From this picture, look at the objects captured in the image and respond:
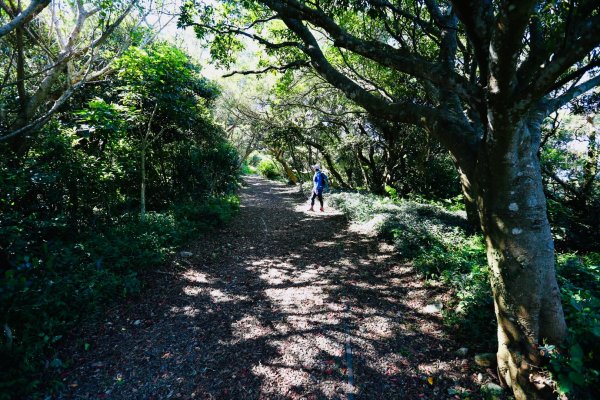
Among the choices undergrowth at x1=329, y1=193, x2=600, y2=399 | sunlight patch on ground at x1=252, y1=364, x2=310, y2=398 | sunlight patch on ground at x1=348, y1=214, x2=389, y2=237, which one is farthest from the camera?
sunlight patch on ground at x1=348, y1=214, x2=389, y2=237

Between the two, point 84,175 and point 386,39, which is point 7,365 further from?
point 386,39

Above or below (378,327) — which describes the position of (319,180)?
above

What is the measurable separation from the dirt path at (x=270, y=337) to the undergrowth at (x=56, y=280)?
0.30m

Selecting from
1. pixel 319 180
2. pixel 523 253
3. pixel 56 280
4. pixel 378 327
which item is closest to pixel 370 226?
pixel 319 180

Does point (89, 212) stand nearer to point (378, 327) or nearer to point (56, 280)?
point (56, 280)

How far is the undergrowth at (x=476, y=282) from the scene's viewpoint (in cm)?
216

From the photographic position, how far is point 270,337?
3.65 meters

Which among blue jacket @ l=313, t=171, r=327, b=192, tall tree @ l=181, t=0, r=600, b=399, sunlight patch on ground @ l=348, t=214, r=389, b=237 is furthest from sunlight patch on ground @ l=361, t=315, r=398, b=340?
blue jacket @ l=313, t=171, r=327, b=192

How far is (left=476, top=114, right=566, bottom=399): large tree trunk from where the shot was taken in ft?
7.73

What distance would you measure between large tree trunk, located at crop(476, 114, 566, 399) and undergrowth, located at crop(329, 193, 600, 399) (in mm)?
167

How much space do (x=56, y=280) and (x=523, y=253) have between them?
17.3 ft

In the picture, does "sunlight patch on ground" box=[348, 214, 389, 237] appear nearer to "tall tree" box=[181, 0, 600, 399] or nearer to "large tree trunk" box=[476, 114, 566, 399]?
"tall tree" box=[181, 0, 600, 399]

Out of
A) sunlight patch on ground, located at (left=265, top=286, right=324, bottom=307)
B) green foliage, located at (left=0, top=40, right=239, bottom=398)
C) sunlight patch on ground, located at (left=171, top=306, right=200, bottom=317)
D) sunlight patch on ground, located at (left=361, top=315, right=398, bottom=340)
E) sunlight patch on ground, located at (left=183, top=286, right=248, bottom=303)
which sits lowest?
sunlight patch on ground, located at (left=171, top=306, right=200, bottom=317)

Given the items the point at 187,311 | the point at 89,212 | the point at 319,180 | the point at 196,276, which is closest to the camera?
the point at 187,311
